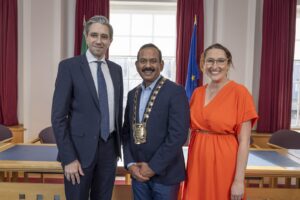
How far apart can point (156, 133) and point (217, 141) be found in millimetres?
349

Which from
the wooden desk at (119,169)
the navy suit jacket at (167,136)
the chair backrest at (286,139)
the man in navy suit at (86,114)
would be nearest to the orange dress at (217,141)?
the navy suit jacket at (167,136)

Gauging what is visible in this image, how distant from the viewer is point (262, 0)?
189 inches

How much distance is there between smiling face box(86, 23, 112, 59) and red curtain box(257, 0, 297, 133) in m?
3.80

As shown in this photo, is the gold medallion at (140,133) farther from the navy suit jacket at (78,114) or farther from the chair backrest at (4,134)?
the chair backrest at (4,134)

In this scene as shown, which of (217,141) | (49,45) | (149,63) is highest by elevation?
(49,45)

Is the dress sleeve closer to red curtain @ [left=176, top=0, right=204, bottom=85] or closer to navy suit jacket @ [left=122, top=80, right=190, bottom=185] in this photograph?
navy suit jacket @ [left=122, top=80, right=190, bottom=185]

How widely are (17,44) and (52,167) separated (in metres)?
3.33

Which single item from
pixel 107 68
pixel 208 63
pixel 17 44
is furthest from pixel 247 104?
pixel 17 44

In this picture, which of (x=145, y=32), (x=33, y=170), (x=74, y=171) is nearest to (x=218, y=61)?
(x=74, y=171)

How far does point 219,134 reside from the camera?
1648 millimetres

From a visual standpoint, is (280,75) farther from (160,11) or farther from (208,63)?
(208,63)

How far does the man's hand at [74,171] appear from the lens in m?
1.52

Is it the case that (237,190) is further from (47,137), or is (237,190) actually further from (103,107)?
(47,137)

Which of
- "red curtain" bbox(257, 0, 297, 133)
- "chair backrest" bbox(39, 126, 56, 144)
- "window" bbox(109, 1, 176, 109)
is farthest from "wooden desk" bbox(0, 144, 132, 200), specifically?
"red curtain" bbox(257, 0, 297, 133)
